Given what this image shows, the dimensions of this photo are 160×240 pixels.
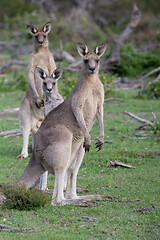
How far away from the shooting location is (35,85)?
6996mm

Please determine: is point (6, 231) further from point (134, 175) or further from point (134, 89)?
point (134, 89)

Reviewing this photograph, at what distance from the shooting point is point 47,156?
14.6 feet

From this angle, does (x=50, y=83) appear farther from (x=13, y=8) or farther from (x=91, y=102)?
(x=13, y=8)

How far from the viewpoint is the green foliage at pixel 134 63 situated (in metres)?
14.8

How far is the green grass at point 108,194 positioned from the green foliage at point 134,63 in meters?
5.82

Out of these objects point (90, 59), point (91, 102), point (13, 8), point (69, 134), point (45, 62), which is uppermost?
point (13, 8)

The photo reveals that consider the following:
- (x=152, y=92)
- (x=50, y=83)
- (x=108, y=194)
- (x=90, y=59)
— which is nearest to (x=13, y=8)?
(x=152, y=92)

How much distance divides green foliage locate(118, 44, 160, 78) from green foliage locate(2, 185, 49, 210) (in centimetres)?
1074

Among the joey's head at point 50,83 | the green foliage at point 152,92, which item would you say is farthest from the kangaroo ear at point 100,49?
the green foliage at point 152,92

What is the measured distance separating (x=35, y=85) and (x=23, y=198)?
300 centimetres

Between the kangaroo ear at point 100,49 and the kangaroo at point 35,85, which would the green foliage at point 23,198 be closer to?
the kangaroo ear at point 100,49

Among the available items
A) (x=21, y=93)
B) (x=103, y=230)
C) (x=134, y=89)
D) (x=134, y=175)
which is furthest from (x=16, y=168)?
(x=134, y=89)

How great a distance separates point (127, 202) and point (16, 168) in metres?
2.25

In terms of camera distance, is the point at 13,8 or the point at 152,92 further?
the point at 13,8
